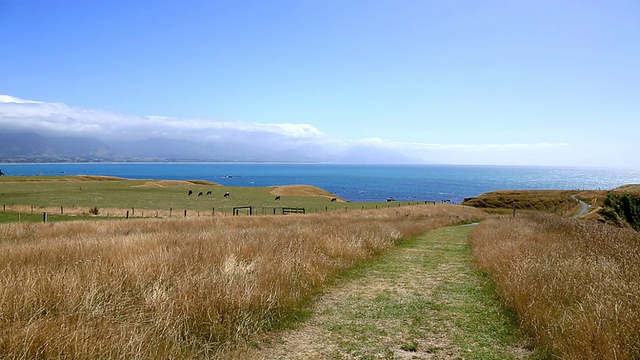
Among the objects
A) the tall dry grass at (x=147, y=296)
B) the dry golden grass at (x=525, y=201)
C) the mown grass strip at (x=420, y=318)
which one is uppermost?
the tall dry grass at (x=147, y=296)

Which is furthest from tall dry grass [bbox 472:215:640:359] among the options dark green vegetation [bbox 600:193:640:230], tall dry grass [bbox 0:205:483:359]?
dark green vegetation [bbox 600:193:640:230]

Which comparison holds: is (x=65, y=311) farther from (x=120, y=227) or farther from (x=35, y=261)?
(x=120, y=227)

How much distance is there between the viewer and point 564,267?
859 cm

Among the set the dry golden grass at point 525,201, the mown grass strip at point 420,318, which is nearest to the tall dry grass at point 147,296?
the mown grass strip at point 420,318

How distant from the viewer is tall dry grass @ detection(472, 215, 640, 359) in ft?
17.2

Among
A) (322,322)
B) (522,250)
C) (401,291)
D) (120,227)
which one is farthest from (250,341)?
(120,227)

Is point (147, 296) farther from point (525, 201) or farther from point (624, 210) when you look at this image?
point (525, 201)

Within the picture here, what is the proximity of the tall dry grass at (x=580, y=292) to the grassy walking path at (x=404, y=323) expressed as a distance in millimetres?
544

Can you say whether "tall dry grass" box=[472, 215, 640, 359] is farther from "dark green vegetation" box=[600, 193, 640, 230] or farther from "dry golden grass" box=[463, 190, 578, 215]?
"dry golden grass" box=[463, 190, 578, 215]

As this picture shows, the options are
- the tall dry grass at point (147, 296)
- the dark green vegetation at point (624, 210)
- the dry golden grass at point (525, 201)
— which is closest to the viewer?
the tall dry grass at point (147, 296)

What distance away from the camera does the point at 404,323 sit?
303 inches

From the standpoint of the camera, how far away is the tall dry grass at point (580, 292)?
5234mm

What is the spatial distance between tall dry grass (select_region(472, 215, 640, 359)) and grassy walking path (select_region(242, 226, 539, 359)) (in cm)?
54

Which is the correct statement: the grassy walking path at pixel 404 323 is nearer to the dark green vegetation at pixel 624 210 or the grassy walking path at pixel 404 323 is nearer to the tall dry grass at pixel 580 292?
the tall dry grass at pixel 580 292
